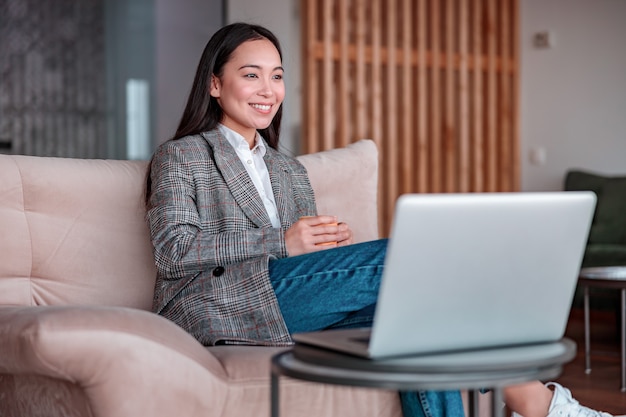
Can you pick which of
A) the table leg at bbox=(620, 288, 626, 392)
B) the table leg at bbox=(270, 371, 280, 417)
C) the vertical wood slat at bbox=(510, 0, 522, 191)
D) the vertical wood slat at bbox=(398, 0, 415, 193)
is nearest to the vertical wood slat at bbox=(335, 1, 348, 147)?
the vertical wood slat at bbox=(398, 0, 415, 193)

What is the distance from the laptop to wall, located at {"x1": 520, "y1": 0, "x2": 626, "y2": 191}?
5.32 meters

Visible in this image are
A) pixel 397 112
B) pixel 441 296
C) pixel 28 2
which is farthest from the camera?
pixel 397 112

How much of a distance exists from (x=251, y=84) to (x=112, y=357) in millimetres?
1023

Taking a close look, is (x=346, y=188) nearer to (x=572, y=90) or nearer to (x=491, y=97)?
(x=491, y=97)

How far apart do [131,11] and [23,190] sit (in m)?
3.68

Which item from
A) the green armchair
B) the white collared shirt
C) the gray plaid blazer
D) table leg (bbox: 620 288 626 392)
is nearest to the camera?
the gray plaid blazer

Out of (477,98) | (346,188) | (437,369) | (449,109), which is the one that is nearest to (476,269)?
(437,369)

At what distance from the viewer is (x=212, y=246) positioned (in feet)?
7.07

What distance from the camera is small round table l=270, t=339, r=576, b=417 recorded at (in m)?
1.18

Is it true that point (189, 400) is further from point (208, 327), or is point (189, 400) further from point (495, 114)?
point (495, 114)

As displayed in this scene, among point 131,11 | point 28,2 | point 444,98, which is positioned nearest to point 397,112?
point 444,98

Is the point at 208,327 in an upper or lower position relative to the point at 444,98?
lower

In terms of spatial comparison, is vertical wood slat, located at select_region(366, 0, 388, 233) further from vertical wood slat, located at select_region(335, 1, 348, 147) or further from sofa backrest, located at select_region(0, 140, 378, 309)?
sofa backrest, located at select_region(0, 140, 378, 309)

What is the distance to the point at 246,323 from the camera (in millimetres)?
2139
